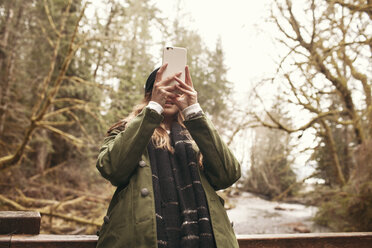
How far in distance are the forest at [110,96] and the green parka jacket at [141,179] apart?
13.6 feet

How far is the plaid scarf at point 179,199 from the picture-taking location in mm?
1354

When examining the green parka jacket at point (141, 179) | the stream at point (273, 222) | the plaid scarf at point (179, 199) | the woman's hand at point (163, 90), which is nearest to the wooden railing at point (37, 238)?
the green parka jacket at point (141, 179)

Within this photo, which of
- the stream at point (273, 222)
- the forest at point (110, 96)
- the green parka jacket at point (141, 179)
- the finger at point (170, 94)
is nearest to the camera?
the green parka jacket at point (141, 179)

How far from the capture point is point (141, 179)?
1.39 metres

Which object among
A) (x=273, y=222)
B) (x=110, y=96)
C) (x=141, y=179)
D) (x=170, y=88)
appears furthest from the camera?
(x=273, y=222)

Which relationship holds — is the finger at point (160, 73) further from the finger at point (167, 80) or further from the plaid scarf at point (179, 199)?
the plaid scarf at point (179, 199)

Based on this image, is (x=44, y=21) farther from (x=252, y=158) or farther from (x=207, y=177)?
(x=252, y=158)

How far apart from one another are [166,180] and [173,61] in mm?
650

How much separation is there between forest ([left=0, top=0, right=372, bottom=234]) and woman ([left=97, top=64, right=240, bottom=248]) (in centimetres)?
411

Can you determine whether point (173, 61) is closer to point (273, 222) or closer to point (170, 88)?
point (170, 88)

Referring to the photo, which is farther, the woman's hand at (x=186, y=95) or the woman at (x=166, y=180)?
the woman's hand at (x=186, y=95)

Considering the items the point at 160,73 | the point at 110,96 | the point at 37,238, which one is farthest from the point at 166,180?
the point at 110,96

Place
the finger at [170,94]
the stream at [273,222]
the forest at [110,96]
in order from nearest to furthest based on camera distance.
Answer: the finger at [170,94], the forest at [110,96], the stream at [273,222]

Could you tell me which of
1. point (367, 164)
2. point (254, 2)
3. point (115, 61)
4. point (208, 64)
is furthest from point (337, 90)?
point (208, 64)
